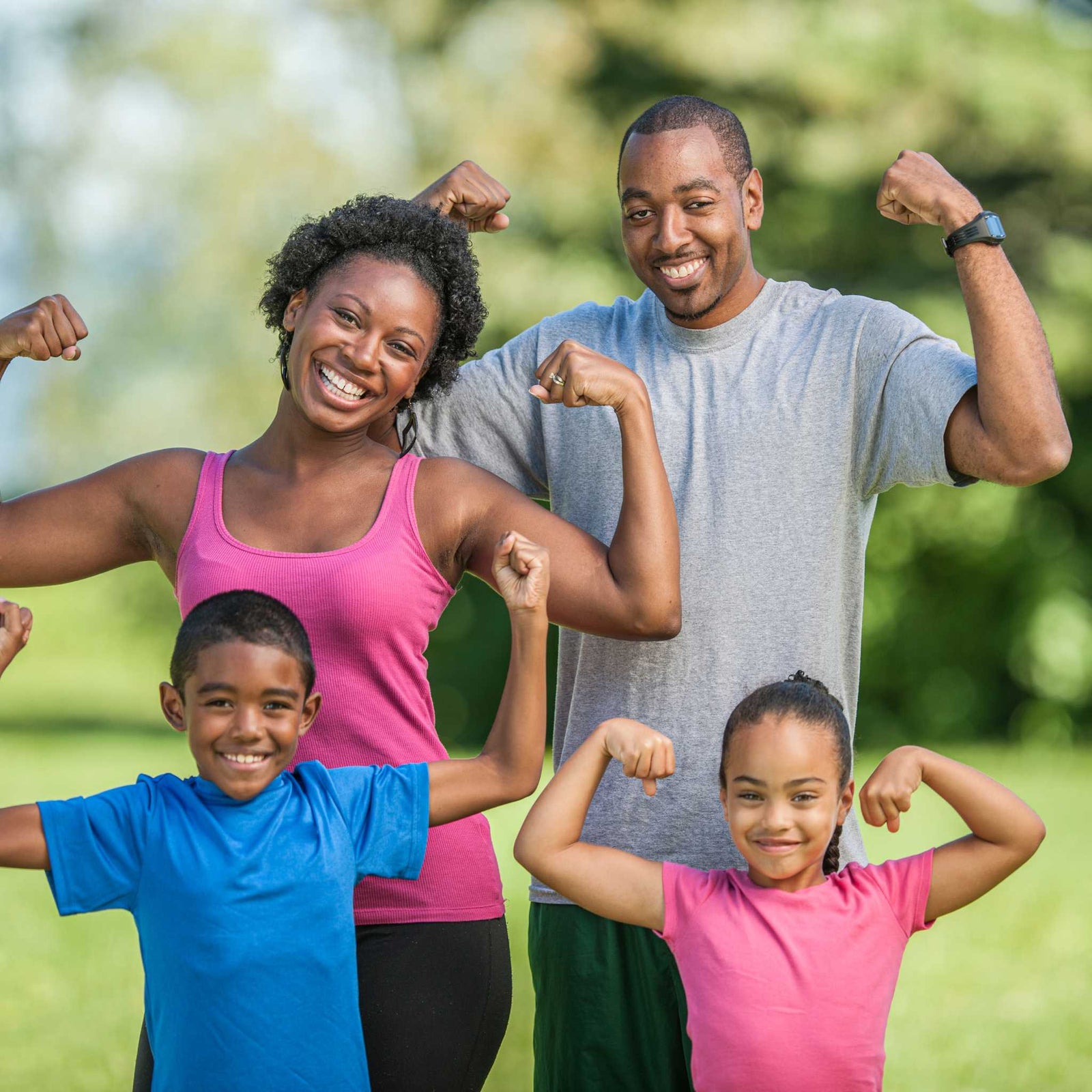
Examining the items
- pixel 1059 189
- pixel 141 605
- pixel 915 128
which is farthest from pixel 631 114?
pixel 141 605

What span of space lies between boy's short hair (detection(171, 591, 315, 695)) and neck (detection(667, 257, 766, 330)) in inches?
38.9

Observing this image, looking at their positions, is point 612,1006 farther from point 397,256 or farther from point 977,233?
point 977,233

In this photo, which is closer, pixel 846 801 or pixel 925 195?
pixel 846 801

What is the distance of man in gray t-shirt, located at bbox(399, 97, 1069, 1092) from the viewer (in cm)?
290

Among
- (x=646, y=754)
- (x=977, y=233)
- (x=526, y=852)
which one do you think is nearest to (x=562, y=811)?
(x=526, y=852)

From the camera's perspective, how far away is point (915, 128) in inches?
472

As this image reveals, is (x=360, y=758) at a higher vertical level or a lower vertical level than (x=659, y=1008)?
higher

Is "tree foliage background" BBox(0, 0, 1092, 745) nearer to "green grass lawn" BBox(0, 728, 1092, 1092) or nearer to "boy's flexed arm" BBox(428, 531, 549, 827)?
"green grass lawn" BBox(0, 728, 1092, 1092)

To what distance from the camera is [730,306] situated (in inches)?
121

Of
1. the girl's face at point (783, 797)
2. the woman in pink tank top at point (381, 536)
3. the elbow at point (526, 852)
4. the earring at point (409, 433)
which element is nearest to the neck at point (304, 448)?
the woman in pink tank top at point (381, 536)

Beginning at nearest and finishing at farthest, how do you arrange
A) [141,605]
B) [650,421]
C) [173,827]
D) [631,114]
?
[173,827] → [650,421] → [631,114] → [141,605]

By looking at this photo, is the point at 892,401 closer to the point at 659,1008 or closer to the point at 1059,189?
the point at 659,1008

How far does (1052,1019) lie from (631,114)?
8701 mm

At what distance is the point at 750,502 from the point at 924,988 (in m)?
4.22
